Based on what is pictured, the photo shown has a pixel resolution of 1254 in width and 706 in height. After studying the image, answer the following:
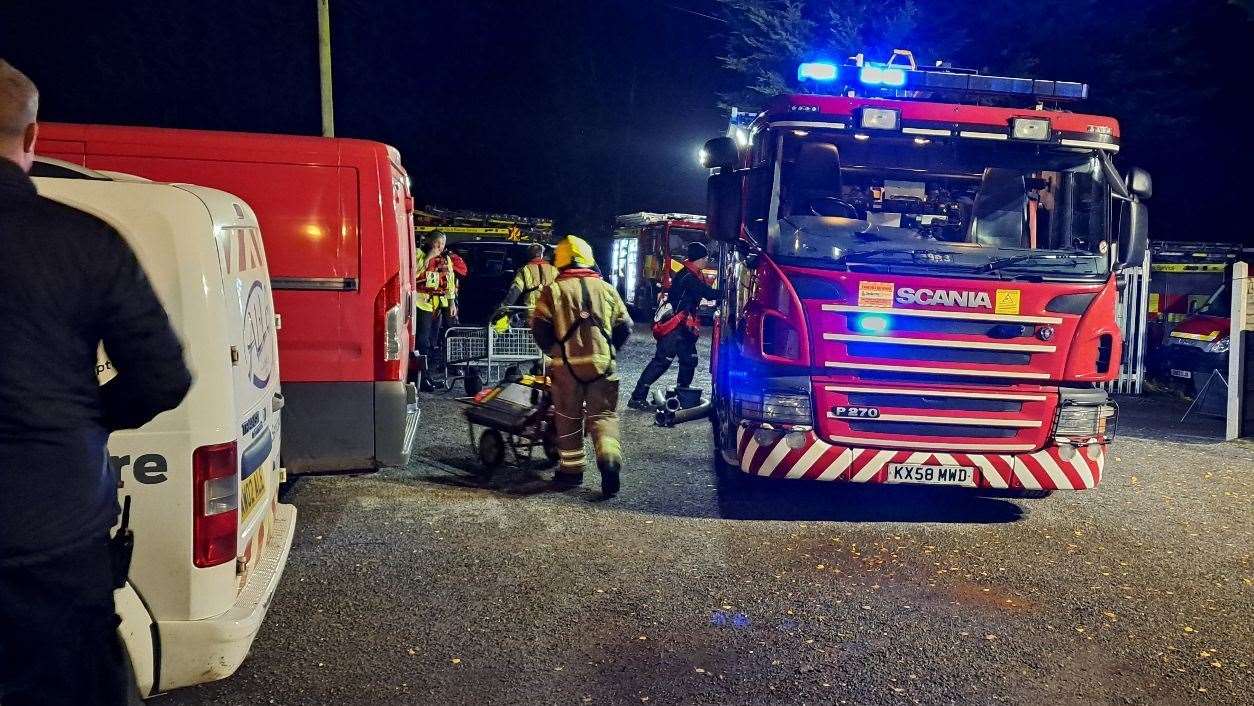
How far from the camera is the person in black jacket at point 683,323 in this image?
391 inches

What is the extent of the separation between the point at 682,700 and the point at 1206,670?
242cm

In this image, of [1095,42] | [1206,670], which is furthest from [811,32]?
[1206,670]

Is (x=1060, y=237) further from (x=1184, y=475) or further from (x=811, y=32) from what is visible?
(x=811, y=32)

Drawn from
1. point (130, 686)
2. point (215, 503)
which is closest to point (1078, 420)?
point (215, 503)

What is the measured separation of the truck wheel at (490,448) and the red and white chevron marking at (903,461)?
76.2 inches

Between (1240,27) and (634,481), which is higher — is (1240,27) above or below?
above

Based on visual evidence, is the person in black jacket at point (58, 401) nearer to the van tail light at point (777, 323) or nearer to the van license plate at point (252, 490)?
the van license plate at point (252, 490)

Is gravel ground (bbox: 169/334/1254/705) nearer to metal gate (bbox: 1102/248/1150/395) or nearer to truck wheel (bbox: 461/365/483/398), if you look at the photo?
truck wheel (bbox: 461/365/483/398)

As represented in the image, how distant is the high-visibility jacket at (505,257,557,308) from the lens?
10008 mm

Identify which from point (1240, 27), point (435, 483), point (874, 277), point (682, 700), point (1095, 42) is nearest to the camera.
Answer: point (682, 700)

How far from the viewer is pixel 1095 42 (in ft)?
57.6

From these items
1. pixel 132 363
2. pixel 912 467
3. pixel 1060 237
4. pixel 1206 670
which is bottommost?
pixel 1206 670

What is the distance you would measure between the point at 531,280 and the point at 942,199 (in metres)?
4.61

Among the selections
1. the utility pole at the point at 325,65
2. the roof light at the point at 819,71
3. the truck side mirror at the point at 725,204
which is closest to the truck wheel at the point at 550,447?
the truck side mirror at the point at 725,204
